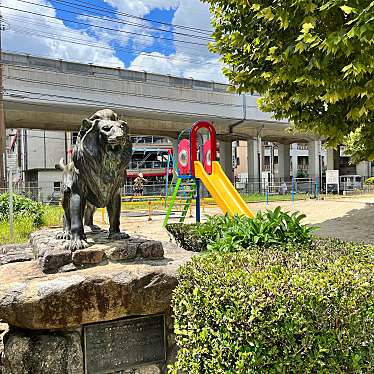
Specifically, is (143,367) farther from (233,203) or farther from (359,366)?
(233,203)

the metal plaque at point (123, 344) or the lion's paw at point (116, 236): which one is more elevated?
the lion's paw at point (116, 236)

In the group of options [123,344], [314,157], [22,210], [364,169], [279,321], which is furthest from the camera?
[364,169]

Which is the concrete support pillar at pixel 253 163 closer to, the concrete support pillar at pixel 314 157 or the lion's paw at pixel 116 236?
the concrete support pillar at pixel 314 157

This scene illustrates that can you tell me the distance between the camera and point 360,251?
344cm

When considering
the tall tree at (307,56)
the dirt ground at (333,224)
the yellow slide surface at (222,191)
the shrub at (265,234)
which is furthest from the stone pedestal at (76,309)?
the yellow slide surface at (222,191)

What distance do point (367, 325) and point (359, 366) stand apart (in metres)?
0.25

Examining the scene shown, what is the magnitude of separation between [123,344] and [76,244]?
0.97m

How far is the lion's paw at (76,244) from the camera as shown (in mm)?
3590

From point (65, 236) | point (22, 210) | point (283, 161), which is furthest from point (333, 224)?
point (283, 161)

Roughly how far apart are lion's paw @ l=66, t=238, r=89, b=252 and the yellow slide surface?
19.6 feet

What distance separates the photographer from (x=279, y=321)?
2.36 m

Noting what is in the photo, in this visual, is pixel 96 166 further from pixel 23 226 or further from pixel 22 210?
pixel 22 210

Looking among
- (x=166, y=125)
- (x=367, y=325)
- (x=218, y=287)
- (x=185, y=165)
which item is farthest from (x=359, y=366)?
(x=166, y=125)

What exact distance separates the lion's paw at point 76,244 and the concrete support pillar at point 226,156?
28.7 metres
